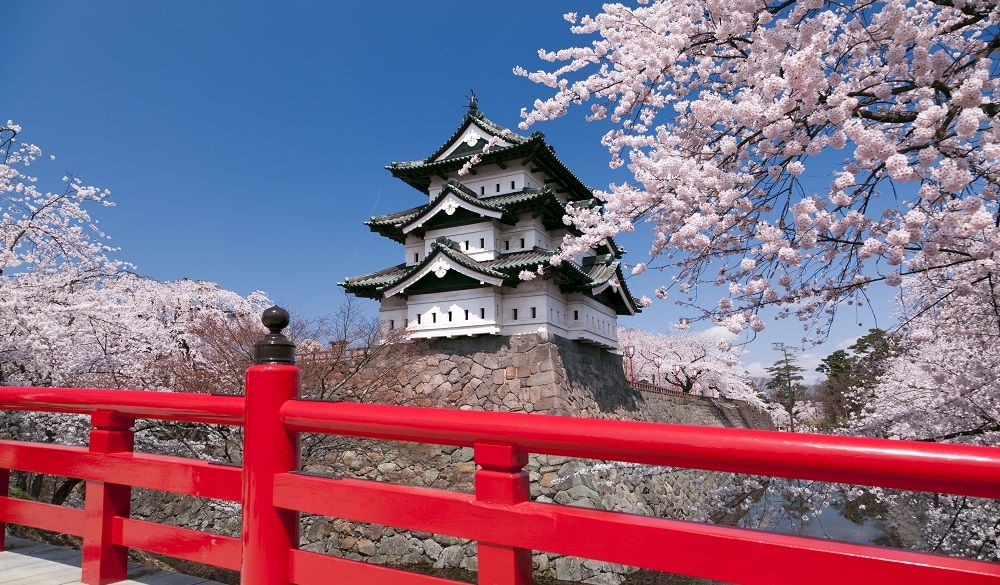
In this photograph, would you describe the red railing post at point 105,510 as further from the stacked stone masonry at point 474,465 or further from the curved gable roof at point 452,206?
the curved gable roof at point 452,206

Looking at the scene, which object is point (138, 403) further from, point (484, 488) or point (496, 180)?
point (496, 180)

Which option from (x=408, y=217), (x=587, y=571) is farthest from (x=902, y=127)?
(x=408, y=217)

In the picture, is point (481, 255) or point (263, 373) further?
point (481, 255)

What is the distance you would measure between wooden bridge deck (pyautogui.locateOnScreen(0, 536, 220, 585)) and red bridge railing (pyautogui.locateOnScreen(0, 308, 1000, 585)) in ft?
0.52

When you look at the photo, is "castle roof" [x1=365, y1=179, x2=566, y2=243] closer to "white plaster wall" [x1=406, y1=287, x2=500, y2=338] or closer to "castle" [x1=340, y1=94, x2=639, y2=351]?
"castle" [x1=340, y1=94, x2=639, y2=351]

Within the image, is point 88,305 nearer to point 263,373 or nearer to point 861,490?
point 263,373

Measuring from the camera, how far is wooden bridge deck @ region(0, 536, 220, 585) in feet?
9.01

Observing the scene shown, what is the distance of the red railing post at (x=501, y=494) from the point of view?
5.77ft

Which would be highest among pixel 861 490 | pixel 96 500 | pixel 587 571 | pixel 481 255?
pixel 481 255

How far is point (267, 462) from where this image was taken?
7.31 feet

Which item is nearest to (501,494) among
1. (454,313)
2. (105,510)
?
(105,510)

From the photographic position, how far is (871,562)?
1340 mm

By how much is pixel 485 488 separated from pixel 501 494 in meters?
0.07

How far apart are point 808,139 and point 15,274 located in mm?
13358
